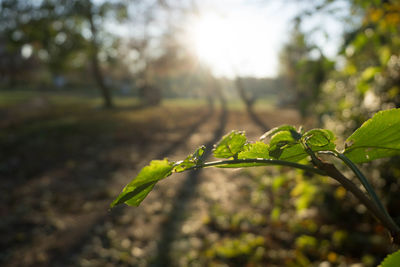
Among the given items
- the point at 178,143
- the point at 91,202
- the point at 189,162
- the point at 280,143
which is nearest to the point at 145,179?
the point at 189,162

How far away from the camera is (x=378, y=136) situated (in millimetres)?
341

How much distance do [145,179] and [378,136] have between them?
11.2 inches

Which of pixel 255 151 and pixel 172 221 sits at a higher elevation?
pixel 255 151

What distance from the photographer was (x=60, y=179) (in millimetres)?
5504

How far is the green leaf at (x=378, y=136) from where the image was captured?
333 mm

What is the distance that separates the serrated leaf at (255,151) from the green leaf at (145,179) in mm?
100

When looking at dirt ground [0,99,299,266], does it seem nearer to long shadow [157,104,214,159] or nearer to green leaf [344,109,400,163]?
long shadow [157,104,214,159]

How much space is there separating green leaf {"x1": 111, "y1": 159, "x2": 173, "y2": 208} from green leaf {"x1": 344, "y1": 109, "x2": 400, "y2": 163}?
23 centimetres

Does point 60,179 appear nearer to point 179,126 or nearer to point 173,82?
point 179,126

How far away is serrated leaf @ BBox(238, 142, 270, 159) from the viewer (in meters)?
0.36

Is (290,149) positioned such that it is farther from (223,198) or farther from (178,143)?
(178,143)

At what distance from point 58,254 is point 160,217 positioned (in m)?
1.35

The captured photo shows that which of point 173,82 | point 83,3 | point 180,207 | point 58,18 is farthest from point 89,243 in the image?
point 173,82

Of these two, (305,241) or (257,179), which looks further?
(257,179)
